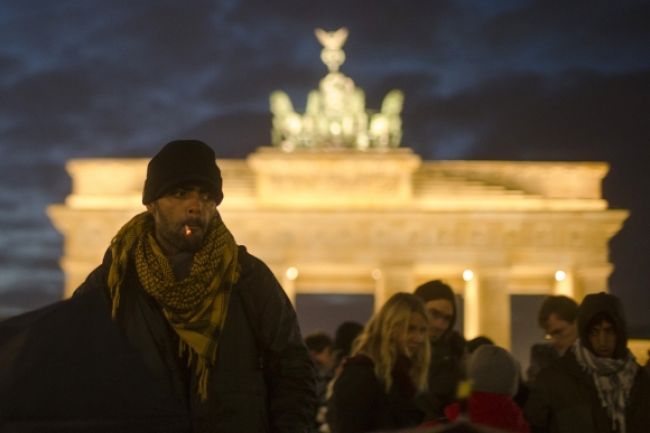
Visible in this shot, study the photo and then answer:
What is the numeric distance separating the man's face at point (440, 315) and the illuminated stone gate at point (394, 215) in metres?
36.0

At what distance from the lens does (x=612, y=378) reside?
6879 mm

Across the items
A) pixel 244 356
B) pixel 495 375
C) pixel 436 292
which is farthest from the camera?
pixel 436 292

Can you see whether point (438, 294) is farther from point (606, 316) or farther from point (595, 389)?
point (595, 389)

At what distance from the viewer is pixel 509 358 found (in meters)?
6.11

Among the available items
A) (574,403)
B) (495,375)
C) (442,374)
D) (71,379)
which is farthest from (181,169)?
(574,403)

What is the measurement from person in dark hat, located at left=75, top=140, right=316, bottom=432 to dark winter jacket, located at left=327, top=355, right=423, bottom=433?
2.48 meters

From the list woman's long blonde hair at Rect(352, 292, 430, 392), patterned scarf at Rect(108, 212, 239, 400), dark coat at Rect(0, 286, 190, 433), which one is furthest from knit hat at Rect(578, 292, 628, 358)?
dark coat at Rect(0, 286, 190, 433)

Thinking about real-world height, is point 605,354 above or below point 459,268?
below

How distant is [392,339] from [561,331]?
103 inches

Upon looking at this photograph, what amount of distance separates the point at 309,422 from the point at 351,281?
45963 mm

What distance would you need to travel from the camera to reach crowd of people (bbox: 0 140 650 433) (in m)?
3.33

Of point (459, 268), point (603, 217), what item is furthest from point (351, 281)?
point (603, 217)

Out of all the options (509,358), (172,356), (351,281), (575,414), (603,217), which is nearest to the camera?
(172,356)

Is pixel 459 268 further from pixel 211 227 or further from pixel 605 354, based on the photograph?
pixel 211 227
